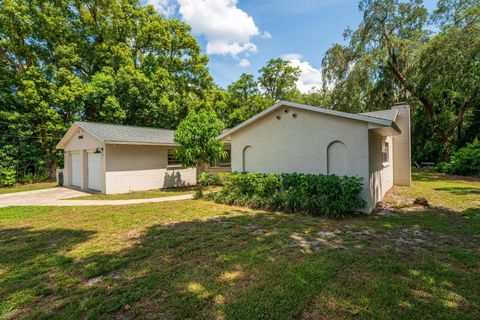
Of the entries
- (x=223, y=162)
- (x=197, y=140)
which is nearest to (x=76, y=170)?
(x=197, y=140)

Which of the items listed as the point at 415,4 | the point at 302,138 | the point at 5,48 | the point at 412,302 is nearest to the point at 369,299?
the point at 412,302

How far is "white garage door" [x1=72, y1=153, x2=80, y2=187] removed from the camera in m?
14.2

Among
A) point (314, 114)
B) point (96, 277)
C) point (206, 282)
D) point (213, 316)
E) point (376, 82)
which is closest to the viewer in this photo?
point (213, 316)

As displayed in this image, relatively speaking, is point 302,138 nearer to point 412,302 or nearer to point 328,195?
point 328,195

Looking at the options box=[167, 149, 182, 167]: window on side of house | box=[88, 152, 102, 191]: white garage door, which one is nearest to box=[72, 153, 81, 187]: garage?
box=[88, 152, 102, 191]: white garage door

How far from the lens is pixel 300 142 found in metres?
8.88

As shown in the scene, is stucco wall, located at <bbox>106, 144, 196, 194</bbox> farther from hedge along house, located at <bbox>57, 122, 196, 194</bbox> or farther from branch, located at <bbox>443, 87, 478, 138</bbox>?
branch, located at <bbox>443, 87, 478, 138</bbox>

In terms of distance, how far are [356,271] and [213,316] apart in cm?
237

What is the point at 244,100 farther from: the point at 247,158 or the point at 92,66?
the point at 247,158

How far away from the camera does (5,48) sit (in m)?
17.3

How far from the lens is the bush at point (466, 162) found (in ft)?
53.8

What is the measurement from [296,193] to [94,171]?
36.6ft

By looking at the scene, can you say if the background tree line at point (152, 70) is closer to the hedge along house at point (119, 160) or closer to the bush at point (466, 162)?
the bush at point (466, 162)

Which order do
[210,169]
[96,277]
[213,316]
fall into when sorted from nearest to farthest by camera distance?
[213,316] < [96,277] < [210,169]
